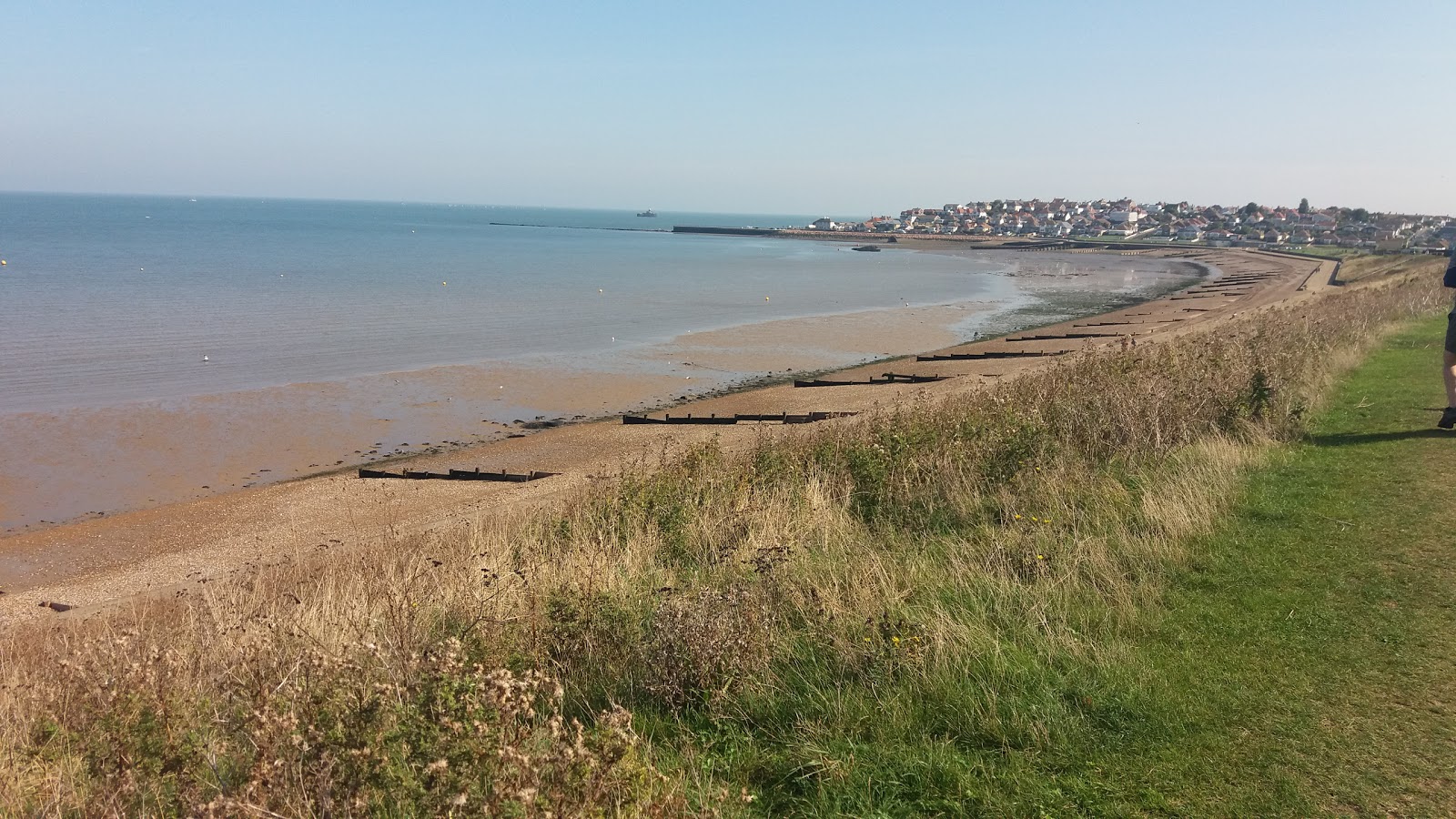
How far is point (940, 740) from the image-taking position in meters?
4.59

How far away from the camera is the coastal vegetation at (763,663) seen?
3832 millimetres

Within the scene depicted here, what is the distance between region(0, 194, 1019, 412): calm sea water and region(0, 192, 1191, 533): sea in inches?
7.2

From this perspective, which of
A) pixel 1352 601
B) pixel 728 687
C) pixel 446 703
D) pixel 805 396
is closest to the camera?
pixel 446 703

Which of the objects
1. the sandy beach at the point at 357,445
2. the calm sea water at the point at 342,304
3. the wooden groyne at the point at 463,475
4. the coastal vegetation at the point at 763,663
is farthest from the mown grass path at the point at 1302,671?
the calm sea water at the point at 342,304

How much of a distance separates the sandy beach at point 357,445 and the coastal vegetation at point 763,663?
401 cm

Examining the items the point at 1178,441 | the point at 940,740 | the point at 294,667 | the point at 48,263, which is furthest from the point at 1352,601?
the point at 48,263

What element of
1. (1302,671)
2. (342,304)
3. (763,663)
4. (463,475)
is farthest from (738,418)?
(342,304)

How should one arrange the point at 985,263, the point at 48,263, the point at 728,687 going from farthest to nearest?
the point at 985,263
the point at 48,263
the point at 728,687

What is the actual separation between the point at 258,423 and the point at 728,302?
3392 centimetres

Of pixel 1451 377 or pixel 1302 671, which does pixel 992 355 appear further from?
pixel 1302 671

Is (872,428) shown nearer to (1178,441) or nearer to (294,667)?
(1178,441)

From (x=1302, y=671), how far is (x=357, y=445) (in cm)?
1887

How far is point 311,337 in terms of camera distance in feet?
115

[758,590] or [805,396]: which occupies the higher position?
[758,590]
